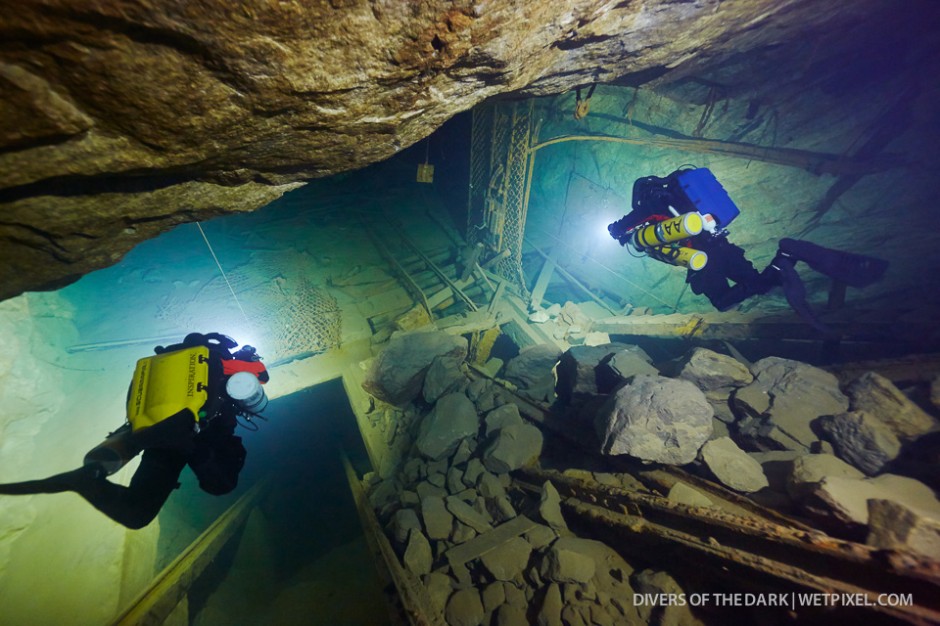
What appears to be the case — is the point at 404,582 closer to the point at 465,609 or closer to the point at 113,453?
the point at 465,609

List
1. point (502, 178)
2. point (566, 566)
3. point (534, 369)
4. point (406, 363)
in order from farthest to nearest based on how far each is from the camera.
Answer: point (502, 178) < point (534, 369) < point (406, 363) < point (566, 566)

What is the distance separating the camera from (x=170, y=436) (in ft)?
7.65

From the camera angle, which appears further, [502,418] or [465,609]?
[502,418]

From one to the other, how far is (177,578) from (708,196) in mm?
6951

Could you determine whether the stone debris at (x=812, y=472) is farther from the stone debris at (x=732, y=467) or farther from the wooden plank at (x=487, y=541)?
the wooden plank at (x=487, y=541)

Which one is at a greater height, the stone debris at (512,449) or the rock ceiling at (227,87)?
the rock ceiling at (227,87)

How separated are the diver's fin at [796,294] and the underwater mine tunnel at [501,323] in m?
0.03

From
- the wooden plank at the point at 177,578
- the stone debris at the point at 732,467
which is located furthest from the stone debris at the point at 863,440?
the wooden plank at the point at 177,578

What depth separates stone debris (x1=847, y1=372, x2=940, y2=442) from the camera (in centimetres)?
295

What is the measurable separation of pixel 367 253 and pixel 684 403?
279 inches

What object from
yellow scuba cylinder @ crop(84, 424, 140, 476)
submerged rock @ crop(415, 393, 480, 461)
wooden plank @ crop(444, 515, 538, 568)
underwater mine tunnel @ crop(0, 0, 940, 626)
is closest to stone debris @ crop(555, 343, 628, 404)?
underwater mine tunnel @ crop(0, 0, 940, 626)

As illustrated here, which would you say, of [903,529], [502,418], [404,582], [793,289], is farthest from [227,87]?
[793,289]

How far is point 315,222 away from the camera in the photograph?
9000 mm

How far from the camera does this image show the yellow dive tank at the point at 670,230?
3.72 metres
